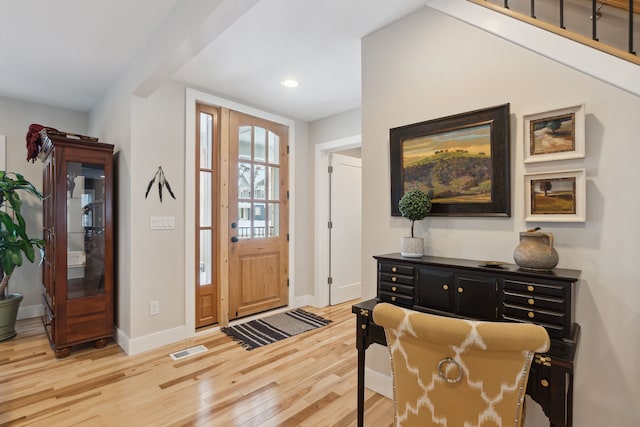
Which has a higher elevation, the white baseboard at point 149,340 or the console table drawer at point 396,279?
the console table drawer at point 396,279

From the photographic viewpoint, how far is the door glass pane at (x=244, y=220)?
11.9 ft

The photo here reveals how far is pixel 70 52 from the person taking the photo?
100 inches

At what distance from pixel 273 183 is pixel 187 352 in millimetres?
2087

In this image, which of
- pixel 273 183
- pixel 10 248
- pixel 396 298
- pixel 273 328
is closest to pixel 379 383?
pixel 396 298

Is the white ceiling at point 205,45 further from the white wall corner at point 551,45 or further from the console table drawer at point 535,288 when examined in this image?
the console table drawer at point 535,288

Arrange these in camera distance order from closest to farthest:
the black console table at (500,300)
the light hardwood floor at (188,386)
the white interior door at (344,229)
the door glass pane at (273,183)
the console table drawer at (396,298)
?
the black console table at (500,300) < the console table drawer at (396,298) < the light hardwood floor at (188,386) < the door glass pane at (273,183) < the white interior door at (344,229)

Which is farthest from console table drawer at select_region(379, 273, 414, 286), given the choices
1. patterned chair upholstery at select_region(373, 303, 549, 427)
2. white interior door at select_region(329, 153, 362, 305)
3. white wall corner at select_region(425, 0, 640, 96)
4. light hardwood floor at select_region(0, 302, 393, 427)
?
white interior door at select_region(329, 153, 362, 305)

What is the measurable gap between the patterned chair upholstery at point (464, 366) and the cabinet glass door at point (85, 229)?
113 inches

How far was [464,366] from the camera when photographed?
104cm

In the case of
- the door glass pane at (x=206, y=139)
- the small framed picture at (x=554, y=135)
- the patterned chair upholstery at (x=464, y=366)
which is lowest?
the patterned chair upholstery at (x=464, y=366)

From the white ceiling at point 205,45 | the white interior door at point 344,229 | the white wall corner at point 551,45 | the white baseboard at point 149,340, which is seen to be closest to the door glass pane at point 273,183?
the white interior door at point 344,229

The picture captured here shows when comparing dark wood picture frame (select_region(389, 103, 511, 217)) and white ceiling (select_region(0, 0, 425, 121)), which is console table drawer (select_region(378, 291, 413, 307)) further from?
white ceiling (select_region(0, 0, 425, 121))

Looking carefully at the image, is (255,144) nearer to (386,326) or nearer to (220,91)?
(220,91)

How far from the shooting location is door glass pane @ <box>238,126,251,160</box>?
3.61 meters
